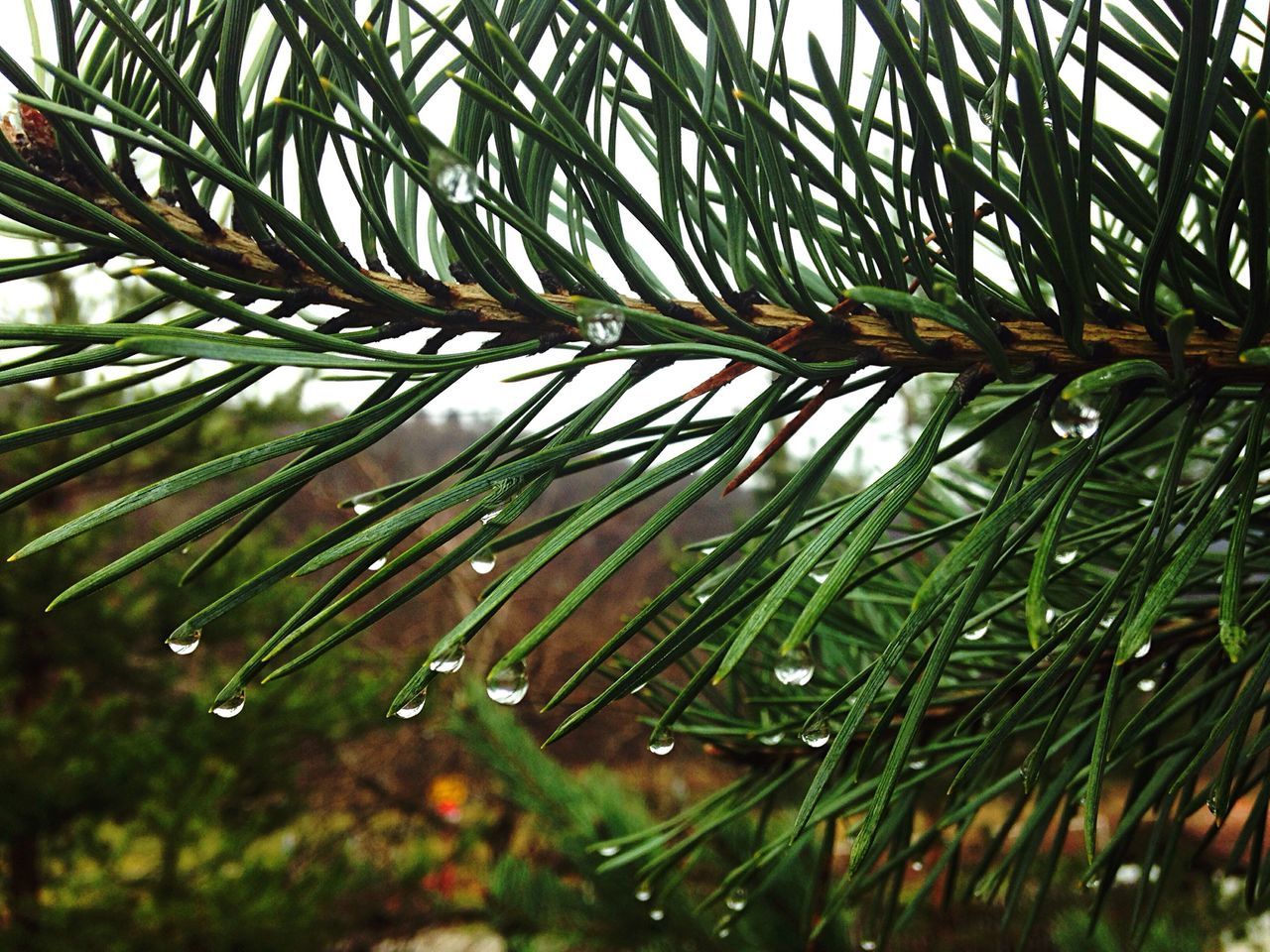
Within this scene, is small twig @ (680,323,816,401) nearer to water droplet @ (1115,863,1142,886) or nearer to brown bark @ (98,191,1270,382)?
brown bark @ (98,191,1270,382)

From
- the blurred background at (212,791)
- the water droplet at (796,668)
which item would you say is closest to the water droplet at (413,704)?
the water droplet at (796,668)

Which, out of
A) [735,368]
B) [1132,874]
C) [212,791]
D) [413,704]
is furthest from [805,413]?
[212,791]

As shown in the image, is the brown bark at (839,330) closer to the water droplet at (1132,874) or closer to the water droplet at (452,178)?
the water droplet at (452,178)

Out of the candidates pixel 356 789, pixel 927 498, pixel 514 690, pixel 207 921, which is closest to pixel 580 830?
pixel 927 498

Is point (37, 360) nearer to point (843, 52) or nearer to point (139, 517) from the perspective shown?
point (843, 52)

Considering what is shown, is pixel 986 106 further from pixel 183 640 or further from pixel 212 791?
pixel 212 791
